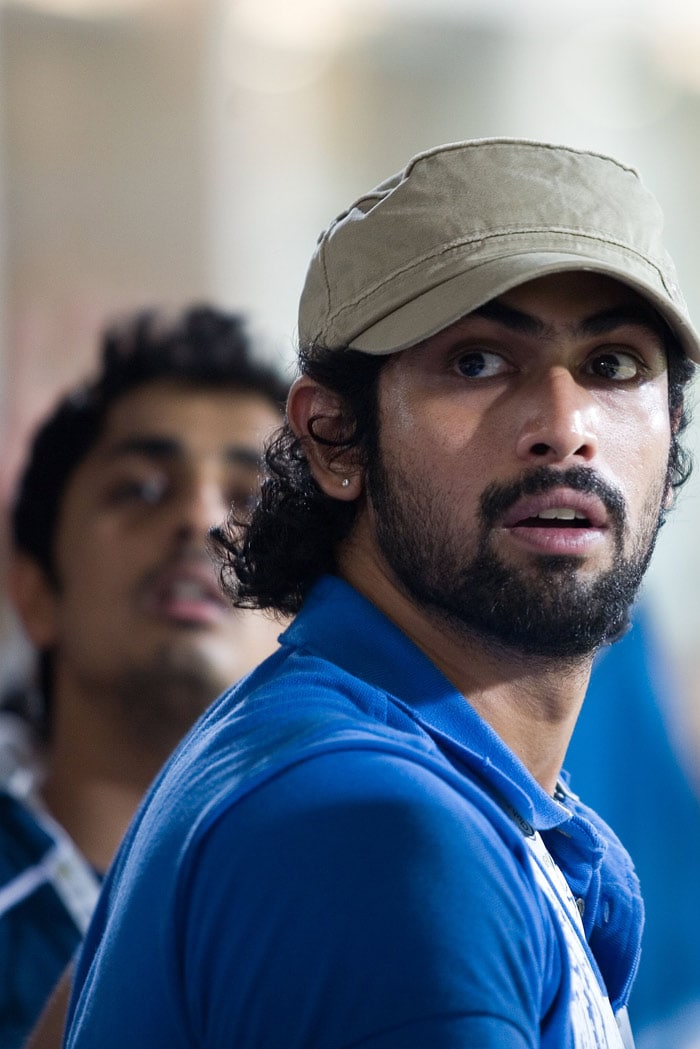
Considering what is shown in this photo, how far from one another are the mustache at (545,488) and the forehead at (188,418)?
4.54 feet

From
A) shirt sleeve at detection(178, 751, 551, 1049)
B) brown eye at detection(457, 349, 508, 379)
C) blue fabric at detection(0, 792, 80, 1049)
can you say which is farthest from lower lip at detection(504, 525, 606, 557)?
blue fabric at detection(0, 792, 80, 1049)

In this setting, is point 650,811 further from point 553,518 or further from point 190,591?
point 553,518

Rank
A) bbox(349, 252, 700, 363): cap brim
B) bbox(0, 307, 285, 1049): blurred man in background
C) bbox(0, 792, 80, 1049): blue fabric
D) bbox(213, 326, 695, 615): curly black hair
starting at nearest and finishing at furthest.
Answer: bbox(349, 252, 700, 363): cap brim → bbox(213, 326, 695, 615): curly black hair → bbox(0, 792, 80, 1049): blue fabric → bbox(0, 307, 285, 1049): blurred man in background

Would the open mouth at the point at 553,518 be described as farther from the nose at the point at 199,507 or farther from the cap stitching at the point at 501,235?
the nose at the point at 199,507

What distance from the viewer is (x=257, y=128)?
4.36 m

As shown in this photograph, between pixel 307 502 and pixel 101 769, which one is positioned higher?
pixel 307 502

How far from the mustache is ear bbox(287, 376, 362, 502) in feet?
0.55

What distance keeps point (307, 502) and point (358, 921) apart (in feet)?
1.86

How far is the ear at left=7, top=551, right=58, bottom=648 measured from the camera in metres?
2.48

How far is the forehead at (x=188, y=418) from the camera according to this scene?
2.40m

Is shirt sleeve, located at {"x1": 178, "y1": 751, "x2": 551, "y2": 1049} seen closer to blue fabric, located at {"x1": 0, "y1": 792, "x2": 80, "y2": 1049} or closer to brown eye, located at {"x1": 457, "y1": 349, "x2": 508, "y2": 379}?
brown eye, located at {"x1": 457, "y1": 349, "x2": 508, "y2": 379}

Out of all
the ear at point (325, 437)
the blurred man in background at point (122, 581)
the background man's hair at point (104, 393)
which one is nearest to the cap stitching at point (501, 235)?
the ear at point (325, 437)

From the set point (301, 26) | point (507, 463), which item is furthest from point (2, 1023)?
point (301, 26)

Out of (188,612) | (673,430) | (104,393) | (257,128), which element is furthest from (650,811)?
(257,128)
